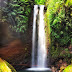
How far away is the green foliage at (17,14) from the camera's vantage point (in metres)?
6.77

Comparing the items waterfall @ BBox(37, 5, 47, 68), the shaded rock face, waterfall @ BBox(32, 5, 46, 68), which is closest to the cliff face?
the shaded rock face

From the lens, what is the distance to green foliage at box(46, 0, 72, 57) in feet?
21.6

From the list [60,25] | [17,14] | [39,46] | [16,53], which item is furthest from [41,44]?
[17,14]

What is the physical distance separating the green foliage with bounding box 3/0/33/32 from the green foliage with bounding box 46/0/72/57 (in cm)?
226

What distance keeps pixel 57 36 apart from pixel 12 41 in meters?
3.52

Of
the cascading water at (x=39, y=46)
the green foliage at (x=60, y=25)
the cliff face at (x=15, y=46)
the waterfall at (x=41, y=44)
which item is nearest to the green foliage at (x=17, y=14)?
the cliff face at (x=15, y=46)

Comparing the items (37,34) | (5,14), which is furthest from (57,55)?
(5,14)

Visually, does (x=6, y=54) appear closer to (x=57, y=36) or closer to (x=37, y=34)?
(x=37, y=34)

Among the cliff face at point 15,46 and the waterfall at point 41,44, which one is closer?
the cliff face at point 15,46

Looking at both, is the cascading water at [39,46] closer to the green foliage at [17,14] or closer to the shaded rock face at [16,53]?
the shaded rock face at [16,53]

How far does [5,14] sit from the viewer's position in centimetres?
657

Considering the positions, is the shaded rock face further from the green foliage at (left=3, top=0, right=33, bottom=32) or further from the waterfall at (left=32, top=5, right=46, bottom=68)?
the green foliage at (left=3, top=0, right=33, bottom=32)

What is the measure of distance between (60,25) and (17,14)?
140 inches

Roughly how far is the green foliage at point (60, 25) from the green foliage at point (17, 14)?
89.0 inches
